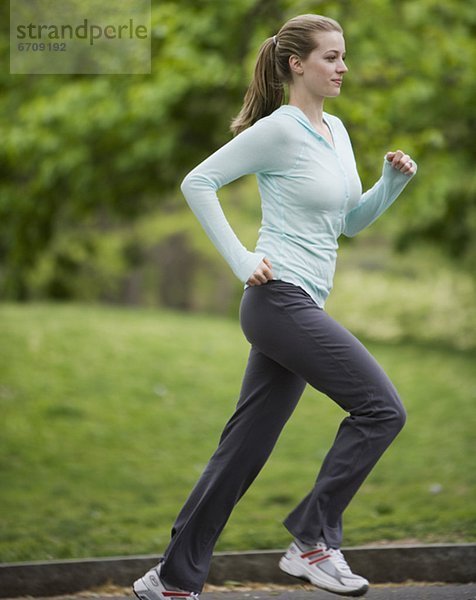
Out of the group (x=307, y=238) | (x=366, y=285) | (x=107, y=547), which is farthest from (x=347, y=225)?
(x=366, y=285)

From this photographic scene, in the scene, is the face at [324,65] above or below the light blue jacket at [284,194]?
above

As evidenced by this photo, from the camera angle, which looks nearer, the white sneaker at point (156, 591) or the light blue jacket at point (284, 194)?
the light blue jacket at point (284, 194)

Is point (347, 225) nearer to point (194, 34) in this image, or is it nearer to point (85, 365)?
point (194, 34)

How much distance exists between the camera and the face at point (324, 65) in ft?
12.6

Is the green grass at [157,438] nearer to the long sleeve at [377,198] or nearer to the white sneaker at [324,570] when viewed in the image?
the white sneaker at [324,570]

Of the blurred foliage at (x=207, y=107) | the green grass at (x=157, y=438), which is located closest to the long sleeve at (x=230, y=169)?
the green grass at (x=157, y=438)

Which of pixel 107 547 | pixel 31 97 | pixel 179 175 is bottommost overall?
pixel 107 547

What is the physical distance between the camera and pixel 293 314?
3.78m

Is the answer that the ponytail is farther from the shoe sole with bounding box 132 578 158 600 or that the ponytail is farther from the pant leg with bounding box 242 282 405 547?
the shoe sole with bounding box 132 578 158 600

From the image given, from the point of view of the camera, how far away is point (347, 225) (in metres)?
4.15

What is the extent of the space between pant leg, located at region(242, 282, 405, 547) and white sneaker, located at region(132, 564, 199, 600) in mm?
493

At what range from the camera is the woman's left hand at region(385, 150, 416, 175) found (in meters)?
3.97

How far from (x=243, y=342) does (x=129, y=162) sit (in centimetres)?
372

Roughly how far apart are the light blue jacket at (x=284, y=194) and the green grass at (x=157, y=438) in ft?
8.58
